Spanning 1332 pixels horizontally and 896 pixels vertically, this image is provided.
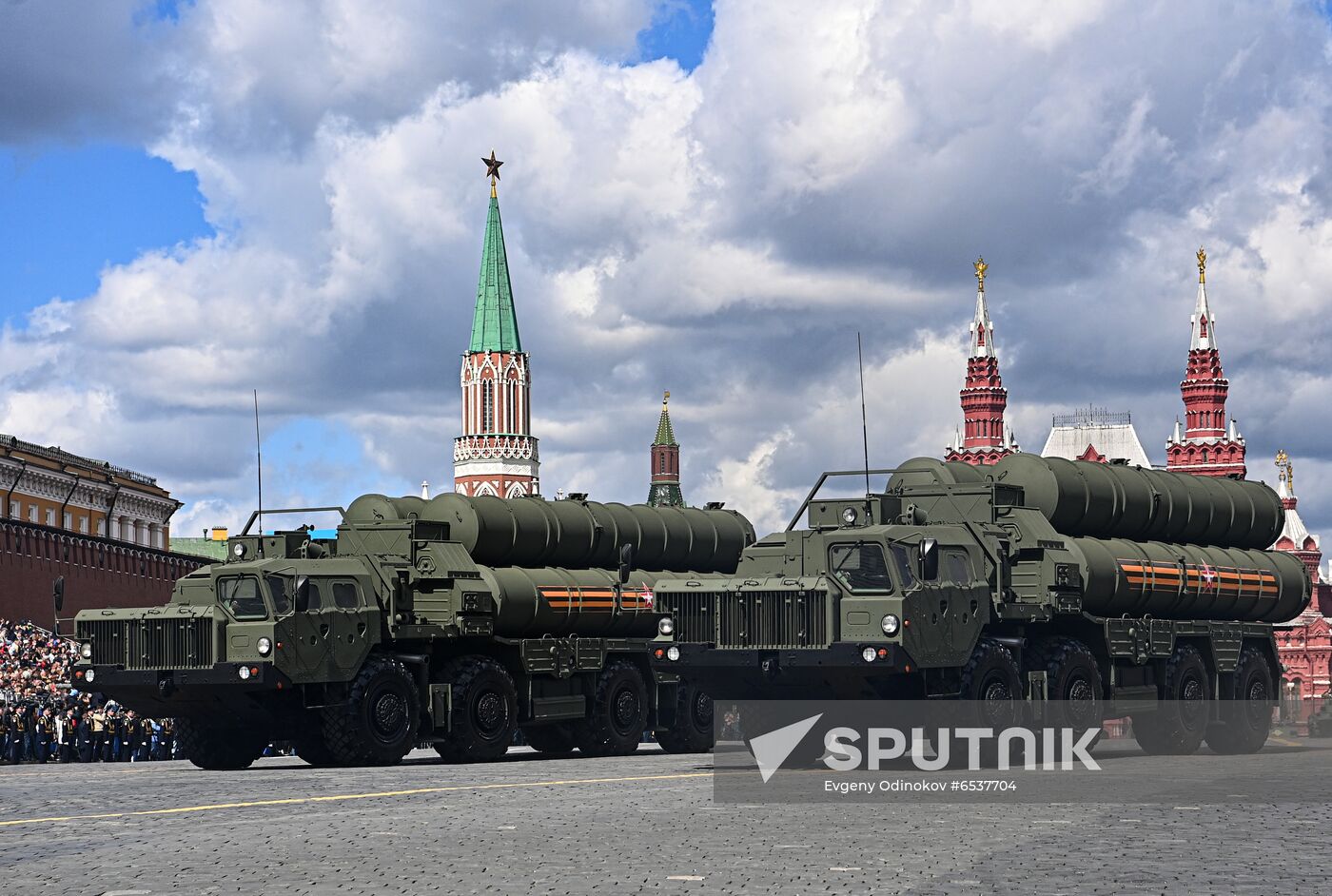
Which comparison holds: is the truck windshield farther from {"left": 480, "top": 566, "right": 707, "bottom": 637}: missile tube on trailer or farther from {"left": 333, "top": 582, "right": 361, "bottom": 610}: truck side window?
{"left": 480, "top": 566, "right": 707, "bottom": 637}: missile tube on trailer

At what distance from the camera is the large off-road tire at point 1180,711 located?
3114 centimetres

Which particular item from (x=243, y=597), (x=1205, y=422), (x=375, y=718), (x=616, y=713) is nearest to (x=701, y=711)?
(x=616, y=713)

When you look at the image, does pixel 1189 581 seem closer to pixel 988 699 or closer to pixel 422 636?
pixel 988 699

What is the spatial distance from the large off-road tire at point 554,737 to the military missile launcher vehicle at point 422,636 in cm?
3

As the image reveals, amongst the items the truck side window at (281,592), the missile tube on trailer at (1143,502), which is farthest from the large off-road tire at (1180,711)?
the truck side window at (281,592)

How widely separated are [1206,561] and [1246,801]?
12625 mm

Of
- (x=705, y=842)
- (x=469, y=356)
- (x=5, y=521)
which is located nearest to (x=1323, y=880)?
(x=705, y=842)

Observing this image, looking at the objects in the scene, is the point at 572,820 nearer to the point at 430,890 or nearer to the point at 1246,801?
the point at 430,890

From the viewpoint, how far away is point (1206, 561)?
106 ft

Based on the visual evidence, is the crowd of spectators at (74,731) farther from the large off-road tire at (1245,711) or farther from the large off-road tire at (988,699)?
the large off-road tire at (1245,711)

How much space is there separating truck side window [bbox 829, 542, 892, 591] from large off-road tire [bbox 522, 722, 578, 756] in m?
8.02

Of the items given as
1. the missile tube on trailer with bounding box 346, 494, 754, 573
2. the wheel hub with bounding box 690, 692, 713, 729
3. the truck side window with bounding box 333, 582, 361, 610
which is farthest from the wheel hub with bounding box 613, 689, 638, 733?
the truck side window with bounding box 333, 582, 361, 610

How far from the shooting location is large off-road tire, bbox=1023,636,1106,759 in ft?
92.1

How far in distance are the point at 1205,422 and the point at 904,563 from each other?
95.1 meters
